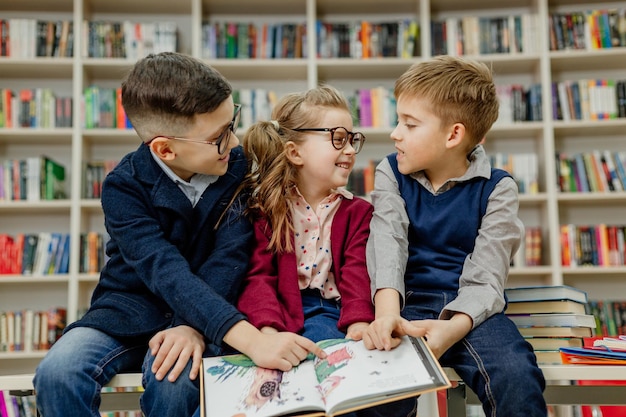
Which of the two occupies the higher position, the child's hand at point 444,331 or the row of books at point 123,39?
the row of books at point 123,39

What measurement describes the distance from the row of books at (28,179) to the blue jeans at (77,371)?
8.21 ft

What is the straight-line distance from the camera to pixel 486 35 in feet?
11.8

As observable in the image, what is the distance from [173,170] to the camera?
140 cm

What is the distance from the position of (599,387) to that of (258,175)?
0.86 m

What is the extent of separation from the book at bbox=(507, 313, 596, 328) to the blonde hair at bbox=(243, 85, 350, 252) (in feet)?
1.70

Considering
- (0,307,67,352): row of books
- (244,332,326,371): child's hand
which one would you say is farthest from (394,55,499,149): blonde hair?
(0,307,67,352): row of books

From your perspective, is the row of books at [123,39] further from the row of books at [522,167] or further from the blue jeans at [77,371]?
the blue jeans at [77,371]

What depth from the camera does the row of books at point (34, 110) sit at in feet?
11.5

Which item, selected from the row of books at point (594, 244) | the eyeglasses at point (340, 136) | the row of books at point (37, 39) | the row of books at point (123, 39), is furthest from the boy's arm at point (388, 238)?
the row of books at point (37, 39)

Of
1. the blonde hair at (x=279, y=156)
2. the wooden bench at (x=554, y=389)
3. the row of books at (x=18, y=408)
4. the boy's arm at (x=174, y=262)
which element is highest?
the blonde hair at (x=279, y=156)

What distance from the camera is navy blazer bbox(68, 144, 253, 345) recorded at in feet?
3.85

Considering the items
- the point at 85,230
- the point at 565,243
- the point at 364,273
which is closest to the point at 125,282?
the point at 364,273

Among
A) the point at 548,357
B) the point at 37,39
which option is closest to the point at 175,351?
the point at 548,357

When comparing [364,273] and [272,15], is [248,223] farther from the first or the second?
[272,15]
